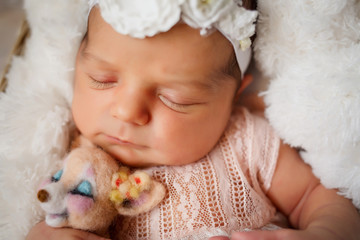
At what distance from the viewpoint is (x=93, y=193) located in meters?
0.91

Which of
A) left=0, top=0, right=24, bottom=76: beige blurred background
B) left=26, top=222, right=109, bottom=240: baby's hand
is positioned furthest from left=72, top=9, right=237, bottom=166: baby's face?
left=0, top=0, right=24, bottom=76: beige blurred background

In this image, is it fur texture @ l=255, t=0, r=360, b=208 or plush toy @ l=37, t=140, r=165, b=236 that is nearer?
plush toy @ l=37, t=140, r=165, b=236

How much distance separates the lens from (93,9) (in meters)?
1.05

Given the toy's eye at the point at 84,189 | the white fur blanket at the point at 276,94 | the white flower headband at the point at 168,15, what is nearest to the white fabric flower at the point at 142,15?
the white flower headband at the point at 168,15

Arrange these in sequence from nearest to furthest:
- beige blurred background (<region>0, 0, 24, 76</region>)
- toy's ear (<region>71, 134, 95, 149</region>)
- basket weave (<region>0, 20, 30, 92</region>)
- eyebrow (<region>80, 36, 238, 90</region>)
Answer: eyebrow (<region>80, 36, 238, 90</region>) → toy's ear (<region>71, 134, 95, 149</region>) → basket weave (<region>0, 20, 30, 92</region>) → beige blurred background (<region>0, 0, 24, 76</region>)

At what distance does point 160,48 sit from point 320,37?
Answer: 19.8 inches

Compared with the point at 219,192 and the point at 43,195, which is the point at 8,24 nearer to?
Answer: the point at 43,195

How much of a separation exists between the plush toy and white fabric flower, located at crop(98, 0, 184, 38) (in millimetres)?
369

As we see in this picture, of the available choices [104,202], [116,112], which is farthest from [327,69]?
Answer: [104,202]

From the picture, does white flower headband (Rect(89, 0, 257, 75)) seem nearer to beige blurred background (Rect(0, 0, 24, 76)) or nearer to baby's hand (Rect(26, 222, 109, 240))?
baby's hand (Rect(26, 222, 109, 240))

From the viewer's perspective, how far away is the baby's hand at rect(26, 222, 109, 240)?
887 millimetres

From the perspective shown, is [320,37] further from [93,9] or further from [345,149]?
[93,9]

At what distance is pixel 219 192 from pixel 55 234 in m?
0.48

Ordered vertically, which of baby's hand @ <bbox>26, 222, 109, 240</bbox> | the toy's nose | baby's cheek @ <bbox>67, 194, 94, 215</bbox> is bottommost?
baby's hand @ <bbox>26, 222, 109, 240</bbox>
